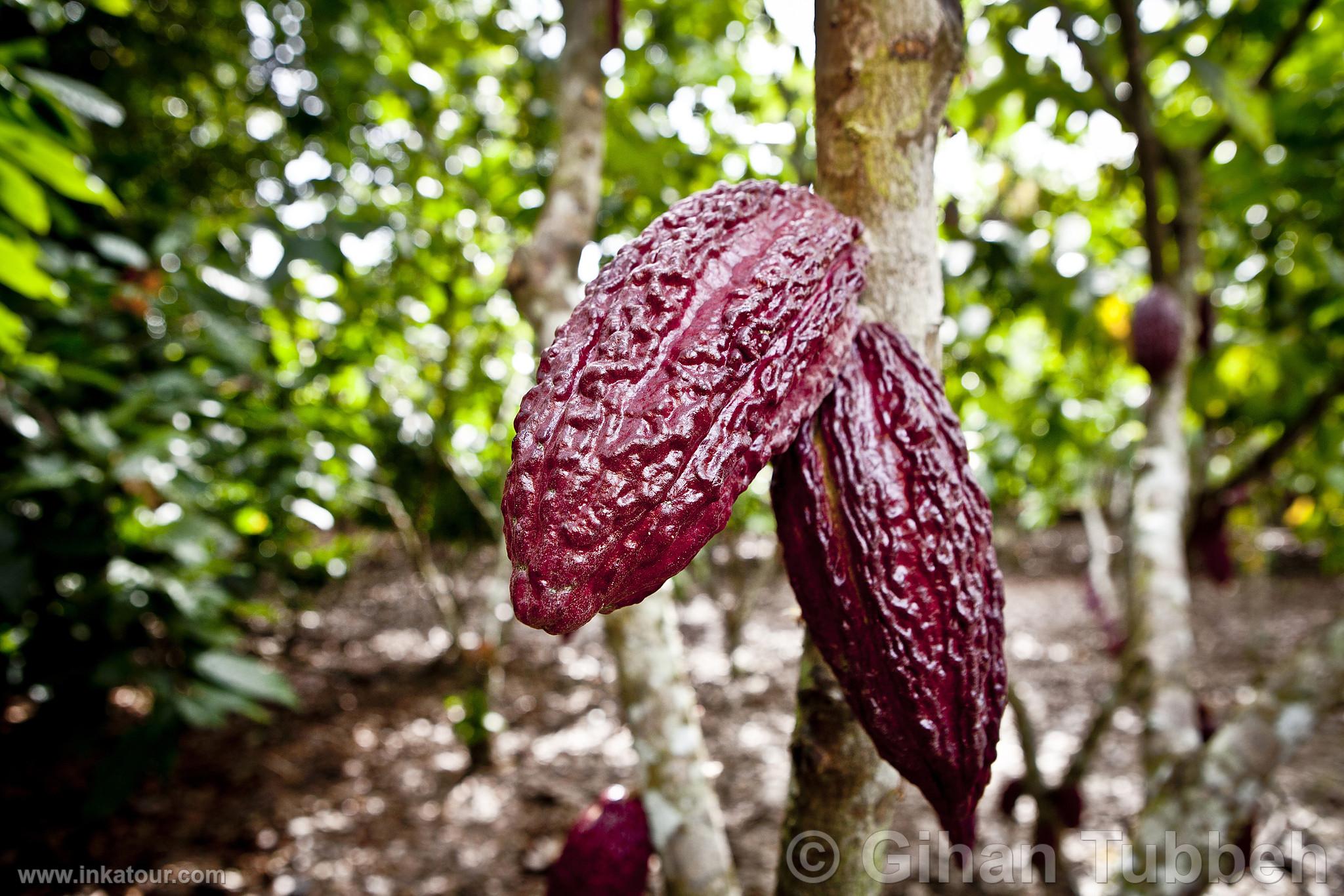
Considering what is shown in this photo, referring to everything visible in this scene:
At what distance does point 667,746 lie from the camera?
1019mm

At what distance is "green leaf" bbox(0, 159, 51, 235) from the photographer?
1.05m

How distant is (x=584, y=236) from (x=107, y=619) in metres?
1.22

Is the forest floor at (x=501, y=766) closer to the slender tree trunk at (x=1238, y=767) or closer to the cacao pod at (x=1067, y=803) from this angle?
the cacao pod at (x=1067, y=803)

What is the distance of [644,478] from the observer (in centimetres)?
44

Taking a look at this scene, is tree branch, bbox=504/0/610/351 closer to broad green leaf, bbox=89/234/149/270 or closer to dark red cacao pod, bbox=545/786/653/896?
dark red cacao pod, bbox=545/786/653/896

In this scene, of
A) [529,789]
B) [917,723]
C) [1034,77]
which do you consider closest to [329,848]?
[529,789]

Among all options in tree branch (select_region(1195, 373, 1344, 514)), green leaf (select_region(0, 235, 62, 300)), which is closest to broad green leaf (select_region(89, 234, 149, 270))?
green leaf (select_region(0, 235, 62, 300))

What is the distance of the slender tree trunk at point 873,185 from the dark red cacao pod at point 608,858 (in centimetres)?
51

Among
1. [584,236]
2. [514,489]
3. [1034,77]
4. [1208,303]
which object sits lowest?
[514,489]

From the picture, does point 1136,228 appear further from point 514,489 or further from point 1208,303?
point 514,489

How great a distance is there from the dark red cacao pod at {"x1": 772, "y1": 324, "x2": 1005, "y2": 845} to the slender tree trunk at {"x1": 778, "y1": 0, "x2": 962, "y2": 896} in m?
0.07

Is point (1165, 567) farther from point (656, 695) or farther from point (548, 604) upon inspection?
point (548, 604)

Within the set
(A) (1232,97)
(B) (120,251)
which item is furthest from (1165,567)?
(B) (120,251)
